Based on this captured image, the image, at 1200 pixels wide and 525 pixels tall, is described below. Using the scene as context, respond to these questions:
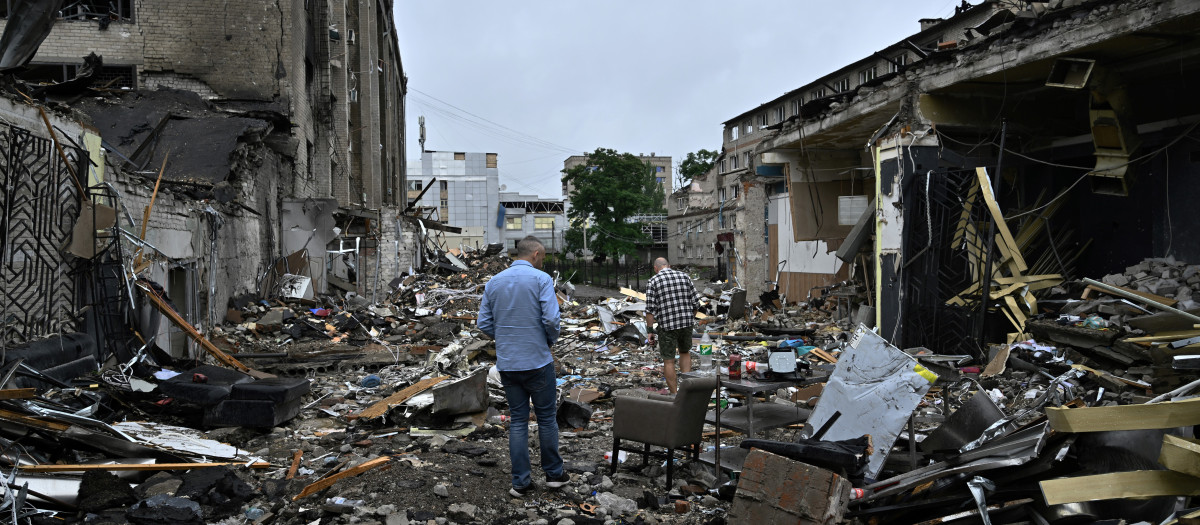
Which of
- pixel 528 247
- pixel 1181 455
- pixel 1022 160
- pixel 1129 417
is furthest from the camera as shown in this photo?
pixel 1022 160

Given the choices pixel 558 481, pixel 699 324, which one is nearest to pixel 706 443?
pixel 558 481

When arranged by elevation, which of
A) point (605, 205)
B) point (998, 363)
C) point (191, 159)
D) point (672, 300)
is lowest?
point (998, 363)

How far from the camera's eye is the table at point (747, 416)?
4.98m

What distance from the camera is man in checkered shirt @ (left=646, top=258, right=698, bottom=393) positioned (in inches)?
298

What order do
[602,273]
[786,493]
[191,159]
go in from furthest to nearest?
[602,273]
[191,159]
[786,493]

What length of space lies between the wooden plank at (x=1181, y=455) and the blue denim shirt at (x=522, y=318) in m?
3.19

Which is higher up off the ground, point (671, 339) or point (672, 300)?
point (672, 300)

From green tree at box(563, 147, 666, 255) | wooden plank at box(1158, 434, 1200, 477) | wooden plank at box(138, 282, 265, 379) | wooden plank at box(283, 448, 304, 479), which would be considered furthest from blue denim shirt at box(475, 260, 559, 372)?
green tree at box(563, 147, 666, 255)

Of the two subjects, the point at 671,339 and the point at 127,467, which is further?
the point at 671,339

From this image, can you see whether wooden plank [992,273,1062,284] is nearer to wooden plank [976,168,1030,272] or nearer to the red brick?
wooden plank [976,168,1030,272]

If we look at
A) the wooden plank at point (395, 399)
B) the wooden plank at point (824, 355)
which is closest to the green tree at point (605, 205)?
the wooden plank at point (824, 355)

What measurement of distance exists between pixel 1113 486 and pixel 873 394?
1.55 metres

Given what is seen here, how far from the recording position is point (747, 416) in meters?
5.26

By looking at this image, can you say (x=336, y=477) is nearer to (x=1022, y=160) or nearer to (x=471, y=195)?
(x=1022, y=160)
